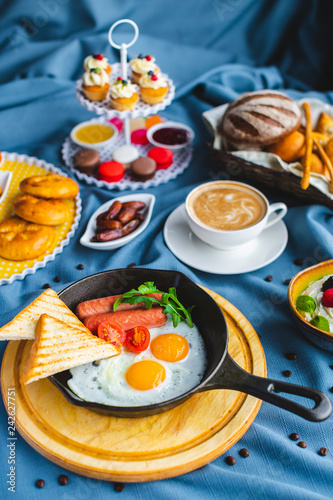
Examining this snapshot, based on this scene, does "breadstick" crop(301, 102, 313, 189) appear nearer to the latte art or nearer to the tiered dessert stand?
the latte art

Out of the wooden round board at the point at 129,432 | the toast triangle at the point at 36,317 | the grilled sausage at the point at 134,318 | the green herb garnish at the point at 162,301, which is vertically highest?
the toast triangle at the point at 36,317

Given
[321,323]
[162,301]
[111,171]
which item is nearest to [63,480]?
[162,301]

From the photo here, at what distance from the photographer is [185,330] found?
1773 mm

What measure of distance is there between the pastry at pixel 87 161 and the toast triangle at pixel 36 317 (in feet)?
4.42

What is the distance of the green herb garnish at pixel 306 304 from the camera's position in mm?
1903

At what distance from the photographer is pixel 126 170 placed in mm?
2990

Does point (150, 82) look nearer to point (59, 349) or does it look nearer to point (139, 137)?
point (139, 137)

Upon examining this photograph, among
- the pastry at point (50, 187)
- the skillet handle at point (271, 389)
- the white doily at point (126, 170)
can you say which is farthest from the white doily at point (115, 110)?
the skillet handle at point (271, 389)

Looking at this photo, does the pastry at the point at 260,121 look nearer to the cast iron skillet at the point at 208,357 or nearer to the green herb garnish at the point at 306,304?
the green herb garnish at the point at 306,304

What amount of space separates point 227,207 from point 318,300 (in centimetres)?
72

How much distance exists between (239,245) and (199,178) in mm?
809

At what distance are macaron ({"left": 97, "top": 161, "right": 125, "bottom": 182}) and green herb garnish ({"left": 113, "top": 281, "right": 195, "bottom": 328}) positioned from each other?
1.19m

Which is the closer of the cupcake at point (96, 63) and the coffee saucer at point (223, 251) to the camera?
the coffee saucer at point (223, 251)

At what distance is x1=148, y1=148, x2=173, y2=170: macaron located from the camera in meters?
2.97
